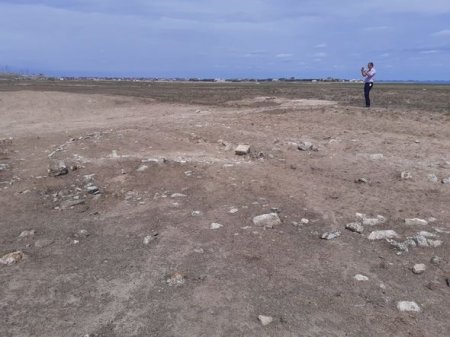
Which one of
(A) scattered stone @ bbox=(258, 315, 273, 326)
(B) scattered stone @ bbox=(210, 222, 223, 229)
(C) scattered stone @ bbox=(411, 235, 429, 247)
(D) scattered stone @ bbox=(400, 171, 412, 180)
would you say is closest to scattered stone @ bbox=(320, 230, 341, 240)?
(C) scattered stone @ bbox=(411, 235, 429, 247)

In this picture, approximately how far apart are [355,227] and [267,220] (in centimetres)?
116

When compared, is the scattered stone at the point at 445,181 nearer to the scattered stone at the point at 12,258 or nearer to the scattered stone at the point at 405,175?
the scattered stone at the point at 405,175

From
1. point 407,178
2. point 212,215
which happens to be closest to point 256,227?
point 212,215

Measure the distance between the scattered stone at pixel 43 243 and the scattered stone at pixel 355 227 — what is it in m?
3.91

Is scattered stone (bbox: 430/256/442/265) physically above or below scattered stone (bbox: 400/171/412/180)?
below

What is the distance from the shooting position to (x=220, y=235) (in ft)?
20.5

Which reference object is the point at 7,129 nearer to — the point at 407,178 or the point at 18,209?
the point at 18,209

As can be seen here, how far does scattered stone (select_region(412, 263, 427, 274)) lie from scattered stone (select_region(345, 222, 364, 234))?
1.00 meters

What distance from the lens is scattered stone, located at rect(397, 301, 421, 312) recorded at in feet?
15.1

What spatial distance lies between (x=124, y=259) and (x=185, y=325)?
1.60 metres

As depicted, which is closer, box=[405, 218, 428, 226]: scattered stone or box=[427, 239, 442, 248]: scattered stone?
box=[427, 239, 442, 248]: scattered stone

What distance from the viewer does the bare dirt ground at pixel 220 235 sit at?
457 cm

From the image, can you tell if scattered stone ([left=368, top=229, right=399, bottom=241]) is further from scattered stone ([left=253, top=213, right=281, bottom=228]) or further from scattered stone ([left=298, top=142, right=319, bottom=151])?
scattered stone ([left=298, top=142, right=319, bottom=151])

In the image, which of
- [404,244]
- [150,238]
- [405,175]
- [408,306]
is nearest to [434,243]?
[404,244]
